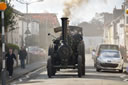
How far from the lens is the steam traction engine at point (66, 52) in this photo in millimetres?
24812

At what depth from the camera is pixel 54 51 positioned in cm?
2572

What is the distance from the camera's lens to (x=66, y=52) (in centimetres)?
2484

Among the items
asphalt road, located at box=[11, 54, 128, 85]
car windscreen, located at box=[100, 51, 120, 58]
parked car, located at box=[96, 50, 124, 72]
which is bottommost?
asphalt road, located at box=[11, 54, 128, 85]

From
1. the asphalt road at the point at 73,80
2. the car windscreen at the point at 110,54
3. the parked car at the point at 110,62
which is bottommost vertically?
the asphalt road at the point at 73,80

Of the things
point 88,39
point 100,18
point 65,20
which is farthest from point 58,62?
point 100,18

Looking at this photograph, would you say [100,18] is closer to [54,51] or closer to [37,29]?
[37,29]

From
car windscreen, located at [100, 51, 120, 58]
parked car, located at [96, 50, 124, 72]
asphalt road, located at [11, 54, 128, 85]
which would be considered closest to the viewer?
asphalt road, located at [11, 54, 128, 85]

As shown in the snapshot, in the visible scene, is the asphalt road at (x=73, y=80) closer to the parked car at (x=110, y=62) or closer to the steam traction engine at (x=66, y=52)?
the steam traction engine at (x=66, y=52)

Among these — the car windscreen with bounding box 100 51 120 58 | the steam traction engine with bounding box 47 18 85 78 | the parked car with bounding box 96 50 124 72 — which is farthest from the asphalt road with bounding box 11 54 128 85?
the car windscreen with bounding box 100 51 120 58

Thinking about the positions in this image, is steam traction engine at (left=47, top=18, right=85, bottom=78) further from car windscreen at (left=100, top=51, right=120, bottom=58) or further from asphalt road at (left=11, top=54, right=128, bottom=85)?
car windscreen at (left=100, top=51, right=120, bottom=58)

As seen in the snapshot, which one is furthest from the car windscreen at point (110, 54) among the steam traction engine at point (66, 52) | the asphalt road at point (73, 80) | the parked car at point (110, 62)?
the steam traction engine at point (66, 52)

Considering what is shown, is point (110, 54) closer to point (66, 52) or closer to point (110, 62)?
point (110, 62)

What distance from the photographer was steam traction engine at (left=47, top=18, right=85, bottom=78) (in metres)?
24.8

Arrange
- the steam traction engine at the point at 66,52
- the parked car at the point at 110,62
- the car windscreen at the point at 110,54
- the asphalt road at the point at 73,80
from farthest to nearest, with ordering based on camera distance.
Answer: the car windscreen at the point at 110,54 → the parked car at the point at 110,62 → the steam traction engine at the point at 66,52 → the asphalt road at the point at 73,80
